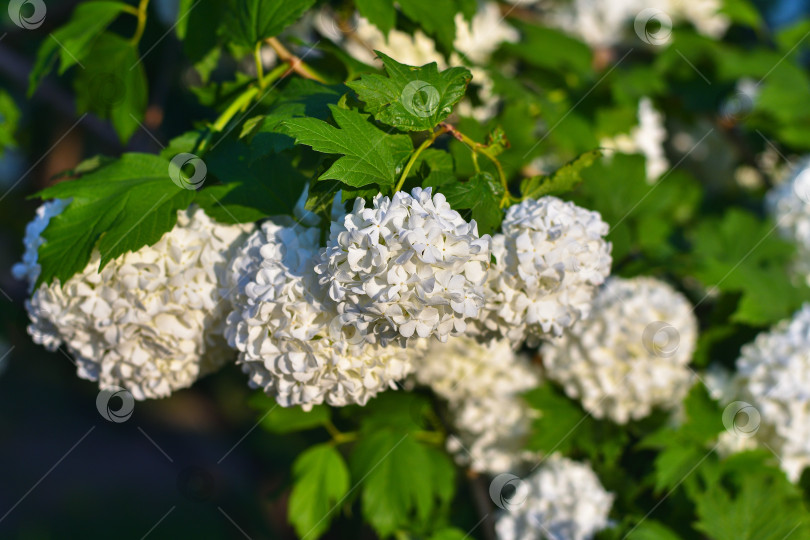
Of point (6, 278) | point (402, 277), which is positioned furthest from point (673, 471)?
point (6, 278)

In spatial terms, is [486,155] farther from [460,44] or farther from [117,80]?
[460,44]

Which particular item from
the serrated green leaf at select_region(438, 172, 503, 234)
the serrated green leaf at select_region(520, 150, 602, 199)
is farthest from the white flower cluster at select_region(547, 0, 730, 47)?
the serrated green leaf at select_region(438, 172, 503, 234)

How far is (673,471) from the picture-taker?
2.33 m

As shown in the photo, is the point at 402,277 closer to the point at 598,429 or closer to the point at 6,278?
the point at 598,429

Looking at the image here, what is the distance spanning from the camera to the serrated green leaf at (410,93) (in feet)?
4.62

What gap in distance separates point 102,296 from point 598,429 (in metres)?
1.88

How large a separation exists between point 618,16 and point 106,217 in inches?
136

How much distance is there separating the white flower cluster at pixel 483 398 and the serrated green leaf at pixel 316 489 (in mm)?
467

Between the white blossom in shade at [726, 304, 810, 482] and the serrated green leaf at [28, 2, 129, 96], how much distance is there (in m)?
2.66

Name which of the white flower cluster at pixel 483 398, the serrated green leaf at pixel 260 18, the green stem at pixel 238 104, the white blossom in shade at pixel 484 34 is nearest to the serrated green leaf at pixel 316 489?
the white flower cluster at pixel 483 398

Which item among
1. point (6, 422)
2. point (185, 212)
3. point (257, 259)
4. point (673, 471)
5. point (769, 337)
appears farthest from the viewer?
point (6, 422)

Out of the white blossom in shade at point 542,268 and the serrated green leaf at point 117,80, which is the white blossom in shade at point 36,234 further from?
the white blossom in shade at point 542,268

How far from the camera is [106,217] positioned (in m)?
1.60

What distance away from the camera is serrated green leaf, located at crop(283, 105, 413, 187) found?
1333 millimetres
